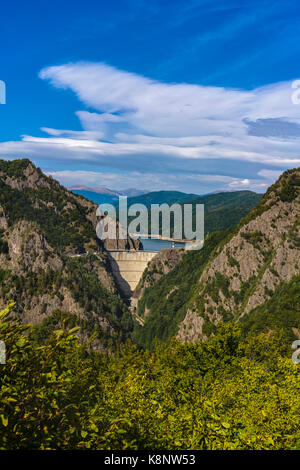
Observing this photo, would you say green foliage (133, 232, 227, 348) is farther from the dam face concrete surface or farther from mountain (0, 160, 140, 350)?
the dam face concrete surface

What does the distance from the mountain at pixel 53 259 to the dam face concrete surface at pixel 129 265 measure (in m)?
7.43

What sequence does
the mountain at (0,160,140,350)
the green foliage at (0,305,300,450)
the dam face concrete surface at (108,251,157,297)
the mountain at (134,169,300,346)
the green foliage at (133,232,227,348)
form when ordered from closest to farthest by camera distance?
1. the green foliage at (0,305,300,450)
2. the mountain at (134,169,300,346)
3. the mountain at (0,160,140,350)
4. the green foliage at (133,232,227,348)
5. the dam face concrete surface at (108,251,157,297)

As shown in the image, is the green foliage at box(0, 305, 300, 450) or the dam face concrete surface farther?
the dam face concrete surface

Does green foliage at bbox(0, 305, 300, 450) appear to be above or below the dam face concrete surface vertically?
above

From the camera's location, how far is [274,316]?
68.8 metres

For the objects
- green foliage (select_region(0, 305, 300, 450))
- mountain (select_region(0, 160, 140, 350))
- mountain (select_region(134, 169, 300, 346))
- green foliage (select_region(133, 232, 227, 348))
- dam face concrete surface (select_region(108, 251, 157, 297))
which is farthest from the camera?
dam face concrete surface (select_region(108, 251, 157, 297))

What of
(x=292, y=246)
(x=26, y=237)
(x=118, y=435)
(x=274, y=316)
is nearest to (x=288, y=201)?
(x=292, y=246)

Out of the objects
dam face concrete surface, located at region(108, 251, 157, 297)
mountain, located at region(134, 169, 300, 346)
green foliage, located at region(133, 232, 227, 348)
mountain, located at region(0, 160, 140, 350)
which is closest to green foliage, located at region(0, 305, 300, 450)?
mountain, located at region(0, 160, 140, 350)

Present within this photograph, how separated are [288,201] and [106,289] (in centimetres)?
7931

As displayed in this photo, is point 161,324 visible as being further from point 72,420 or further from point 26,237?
point 72,420

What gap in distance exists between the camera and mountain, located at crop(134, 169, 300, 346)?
92188 millimetres

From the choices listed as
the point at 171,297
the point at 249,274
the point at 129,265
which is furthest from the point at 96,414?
the point at 129,265

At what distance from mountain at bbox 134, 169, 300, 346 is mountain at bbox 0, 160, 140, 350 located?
66.0 feet

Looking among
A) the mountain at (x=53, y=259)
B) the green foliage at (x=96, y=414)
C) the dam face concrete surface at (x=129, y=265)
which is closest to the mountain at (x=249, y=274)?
the mountain at (x=53, y=259)
